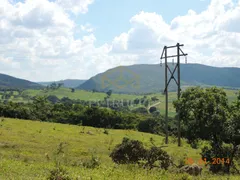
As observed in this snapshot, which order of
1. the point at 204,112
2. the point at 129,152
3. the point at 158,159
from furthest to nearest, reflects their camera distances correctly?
the point at 129,152 → the point at 204,112 → the point at 158,159

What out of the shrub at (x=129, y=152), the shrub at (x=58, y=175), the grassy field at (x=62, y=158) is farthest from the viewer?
the shrub at (x=129, y=152)

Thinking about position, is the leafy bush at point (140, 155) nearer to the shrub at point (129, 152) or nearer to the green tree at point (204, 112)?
the shrub at point (129, 152)

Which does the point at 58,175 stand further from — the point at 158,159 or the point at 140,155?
the point at 140,155

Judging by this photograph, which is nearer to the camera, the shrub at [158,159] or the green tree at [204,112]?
the shrub at [158,159]

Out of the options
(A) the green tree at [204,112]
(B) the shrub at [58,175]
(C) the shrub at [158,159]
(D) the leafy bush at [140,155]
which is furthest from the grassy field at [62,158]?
(A) the green tree at [204,112]

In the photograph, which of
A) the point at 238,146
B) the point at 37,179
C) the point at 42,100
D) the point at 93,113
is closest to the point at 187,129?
the point at 238,146

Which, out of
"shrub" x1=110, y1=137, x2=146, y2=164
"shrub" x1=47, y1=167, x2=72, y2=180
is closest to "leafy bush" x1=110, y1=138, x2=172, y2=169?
"shrub" x1=110, y1=137, x2=146, y2=164

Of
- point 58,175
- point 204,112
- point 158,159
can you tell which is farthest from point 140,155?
point 58,175

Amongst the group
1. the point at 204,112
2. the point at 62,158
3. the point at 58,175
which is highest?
the point at 204,112

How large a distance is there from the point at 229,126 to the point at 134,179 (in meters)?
11.5

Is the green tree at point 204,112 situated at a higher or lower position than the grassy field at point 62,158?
higher

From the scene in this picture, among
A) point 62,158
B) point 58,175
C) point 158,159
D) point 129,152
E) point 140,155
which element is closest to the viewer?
point 58,175

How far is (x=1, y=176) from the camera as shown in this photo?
49.8 ft

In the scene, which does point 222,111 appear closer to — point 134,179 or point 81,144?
point 134,179
